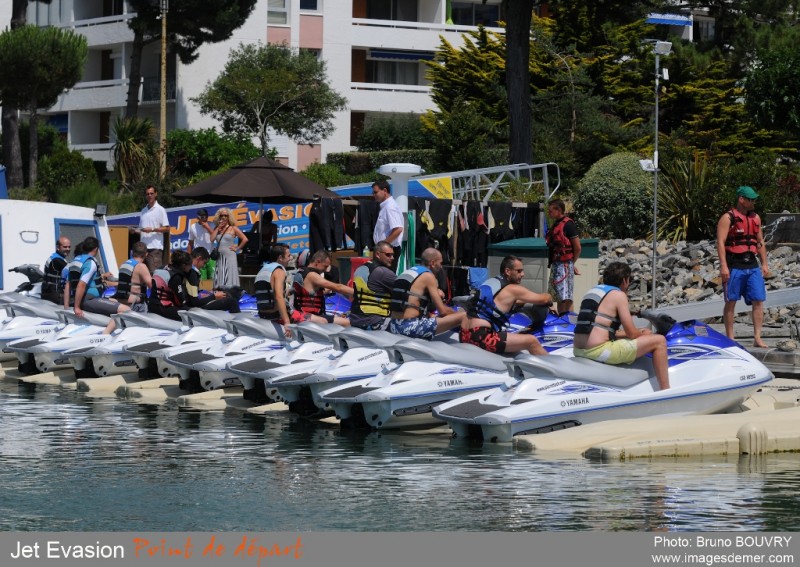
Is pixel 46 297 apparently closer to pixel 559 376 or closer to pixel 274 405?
pixel 274 405

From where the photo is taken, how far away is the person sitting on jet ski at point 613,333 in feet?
45.3

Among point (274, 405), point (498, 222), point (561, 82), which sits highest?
point (561, 82)

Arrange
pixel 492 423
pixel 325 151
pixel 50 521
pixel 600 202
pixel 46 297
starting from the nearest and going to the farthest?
pixel 50 521 → pixel 492 423 → pixel 46 297 → pixel 600 202 → pixel 325 151

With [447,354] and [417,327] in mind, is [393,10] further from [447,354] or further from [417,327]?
[447,354]

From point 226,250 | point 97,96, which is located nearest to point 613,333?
point 226,250

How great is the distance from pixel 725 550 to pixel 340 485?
A: 3.46 metres

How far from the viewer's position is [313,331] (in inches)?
630

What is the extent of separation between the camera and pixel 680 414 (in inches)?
553

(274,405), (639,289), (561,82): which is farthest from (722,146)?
(274,405)

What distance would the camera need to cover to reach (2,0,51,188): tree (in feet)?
160

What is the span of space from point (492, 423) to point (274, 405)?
3.83m

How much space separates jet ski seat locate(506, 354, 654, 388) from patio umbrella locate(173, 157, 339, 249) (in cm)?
911

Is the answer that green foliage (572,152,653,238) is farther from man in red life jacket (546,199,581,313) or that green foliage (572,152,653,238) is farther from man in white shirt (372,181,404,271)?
man in red life jacket (546,199,581,313)

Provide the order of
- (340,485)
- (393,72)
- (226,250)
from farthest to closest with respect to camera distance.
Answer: (393,72) → (226,250) → (340,485)
